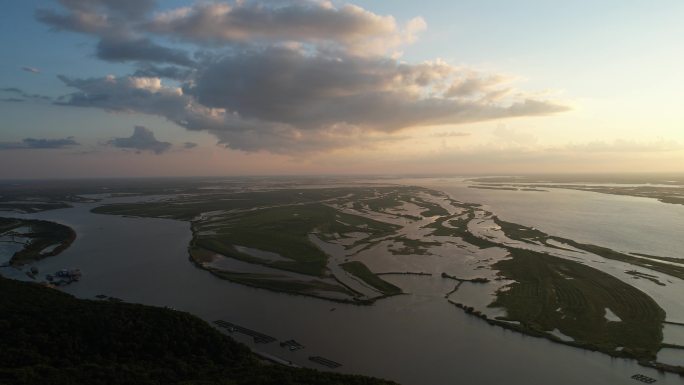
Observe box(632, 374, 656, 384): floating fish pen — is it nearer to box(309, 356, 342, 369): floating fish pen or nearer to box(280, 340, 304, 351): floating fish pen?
box(309, 356, 342, 369): floating fish pen

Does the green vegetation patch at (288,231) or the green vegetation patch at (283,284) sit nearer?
the green vegetation patch at (283,284)

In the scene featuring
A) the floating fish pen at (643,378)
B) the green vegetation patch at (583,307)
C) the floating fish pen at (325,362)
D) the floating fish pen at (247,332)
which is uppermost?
the green vegetation patch at (583,307)

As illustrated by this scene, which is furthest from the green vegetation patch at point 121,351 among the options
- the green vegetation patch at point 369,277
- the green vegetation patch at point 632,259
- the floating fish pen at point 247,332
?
the green vegetation patch at point 632,259

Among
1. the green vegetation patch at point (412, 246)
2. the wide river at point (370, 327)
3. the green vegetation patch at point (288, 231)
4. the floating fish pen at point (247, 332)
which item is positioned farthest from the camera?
the green vegetation patch at point (412, 246)

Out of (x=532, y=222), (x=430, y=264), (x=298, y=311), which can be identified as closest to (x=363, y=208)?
(x=532, y=222)

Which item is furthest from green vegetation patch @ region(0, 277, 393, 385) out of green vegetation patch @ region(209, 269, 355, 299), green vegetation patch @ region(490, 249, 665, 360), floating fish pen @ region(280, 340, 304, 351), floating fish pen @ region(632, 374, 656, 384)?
green vegetation patch @ region(490, 249, 665, 360)

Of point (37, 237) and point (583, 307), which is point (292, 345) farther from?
point (37, 237)

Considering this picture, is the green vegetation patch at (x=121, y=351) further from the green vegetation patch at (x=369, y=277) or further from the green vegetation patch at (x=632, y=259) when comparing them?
the green vegetation patch at (x=632, y=259)

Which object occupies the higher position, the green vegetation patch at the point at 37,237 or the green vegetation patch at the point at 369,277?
the green vegetation patch at the point at 37,237
